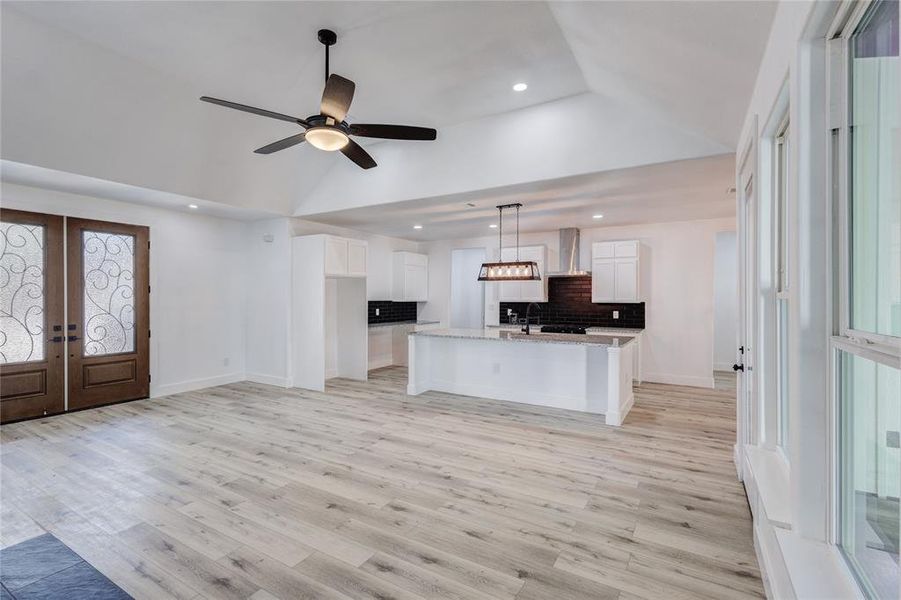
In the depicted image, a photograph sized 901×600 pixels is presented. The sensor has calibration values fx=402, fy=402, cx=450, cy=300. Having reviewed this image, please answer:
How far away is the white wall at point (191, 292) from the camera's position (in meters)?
5.56

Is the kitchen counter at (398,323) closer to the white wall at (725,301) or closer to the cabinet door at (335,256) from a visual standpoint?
the cabinet door at (335,256)

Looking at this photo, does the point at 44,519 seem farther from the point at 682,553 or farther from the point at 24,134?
the point at 682,553

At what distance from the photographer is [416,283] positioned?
835 cm

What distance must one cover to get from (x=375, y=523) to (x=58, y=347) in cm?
486

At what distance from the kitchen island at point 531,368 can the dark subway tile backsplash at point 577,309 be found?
177 centimetres

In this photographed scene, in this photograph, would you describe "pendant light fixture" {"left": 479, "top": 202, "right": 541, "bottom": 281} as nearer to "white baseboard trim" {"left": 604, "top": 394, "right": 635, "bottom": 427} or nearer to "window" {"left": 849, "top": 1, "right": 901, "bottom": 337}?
"white baseboard trim" {"left": 604, "top": 394, "right": 635, "bottom": 427}

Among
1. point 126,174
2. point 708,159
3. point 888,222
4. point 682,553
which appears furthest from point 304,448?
point 708,159

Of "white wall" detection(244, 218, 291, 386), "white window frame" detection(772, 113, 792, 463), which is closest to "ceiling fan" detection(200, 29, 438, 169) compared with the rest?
"white window frame" detection(772, 113, 792, 463)

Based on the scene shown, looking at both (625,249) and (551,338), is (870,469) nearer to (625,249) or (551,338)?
(551,338)

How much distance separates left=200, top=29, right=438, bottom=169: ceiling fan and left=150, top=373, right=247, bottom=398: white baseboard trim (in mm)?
4250

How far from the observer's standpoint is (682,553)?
2172mm

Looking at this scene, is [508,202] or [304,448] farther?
[508,202]

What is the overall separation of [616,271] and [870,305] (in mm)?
5663

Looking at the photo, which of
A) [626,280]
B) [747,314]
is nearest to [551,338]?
[747,314]
